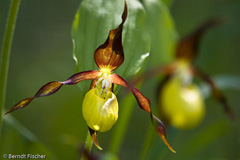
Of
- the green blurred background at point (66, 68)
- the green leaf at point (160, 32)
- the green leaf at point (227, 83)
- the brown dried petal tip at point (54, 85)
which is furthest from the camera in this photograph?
the green blurred background at point (66, 68)

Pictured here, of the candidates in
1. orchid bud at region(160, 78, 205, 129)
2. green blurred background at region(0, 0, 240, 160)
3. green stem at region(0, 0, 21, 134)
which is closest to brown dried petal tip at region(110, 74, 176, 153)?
green stem at region(0, 0, 21, 134)

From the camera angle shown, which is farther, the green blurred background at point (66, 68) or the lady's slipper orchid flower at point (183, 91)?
the green blurred background at point (66, 68)

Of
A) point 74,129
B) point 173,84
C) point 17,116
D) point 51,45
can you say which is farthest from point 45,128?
point 173,84

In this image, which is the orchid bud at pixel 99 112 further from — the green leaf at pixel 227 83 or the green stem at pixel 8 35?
the green leaf at pixel 227 83

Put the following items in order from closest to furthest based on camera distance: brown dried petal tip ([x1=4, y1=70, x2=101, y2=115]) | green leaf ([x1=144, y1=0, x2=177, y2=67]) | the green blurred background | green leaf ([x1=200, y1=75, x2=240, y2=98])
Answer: brown dried petal tip ([x1=4, y1=70, x2=101, y2=115])
green leaf ([x1=144, y1=0, x2=177, y2=67])
green leaf ([x1=200, y1=75, x2=240, y2=98])
the green blurred background

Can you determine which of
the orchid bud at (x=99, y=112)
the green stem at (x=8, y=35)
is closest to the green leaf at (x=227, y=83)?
the orchid bud at (x=99, y=112)

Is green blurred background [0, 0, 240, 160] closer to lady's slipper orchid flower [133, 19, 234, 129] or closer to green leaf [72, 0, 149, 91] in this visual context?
lady's slipper orchid flower [133, 19, 234, 129]

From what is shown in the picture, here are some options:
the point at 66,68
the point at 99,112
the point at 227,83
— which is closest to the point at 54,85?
the point at 99,112

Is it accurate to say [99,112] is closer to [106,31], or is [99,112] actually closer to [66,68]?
[106,31]
